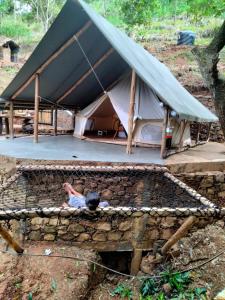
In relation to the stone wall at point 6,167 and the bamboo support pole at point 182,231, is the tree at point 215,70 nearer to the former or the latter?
the bamboo support pole at point 182,231

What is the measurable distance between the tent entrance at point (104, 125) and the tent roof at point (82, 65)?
51 centimetres

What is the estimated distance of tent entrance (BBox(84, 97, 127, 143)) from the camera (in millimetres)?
9281

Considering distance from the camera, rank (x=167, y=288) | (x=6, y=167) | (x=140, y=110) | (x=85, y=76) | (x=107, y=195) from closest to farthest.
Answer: (x=167, y=288)
(x=107, y=195)
(x=6, y=167)
(x=140, y=110)
(x=85, y=76)

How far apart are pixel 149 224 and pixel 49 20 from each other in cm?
2655

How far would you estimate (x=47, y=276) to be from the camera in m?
3.64

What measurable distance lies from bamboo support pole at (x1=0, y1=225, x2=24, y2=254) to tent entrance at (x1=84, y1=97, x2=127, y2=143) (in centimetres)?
544

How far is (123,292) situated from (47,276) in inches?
42.4

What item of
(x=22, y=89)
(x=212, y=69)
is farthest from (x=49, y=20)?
(x=212, y=69)

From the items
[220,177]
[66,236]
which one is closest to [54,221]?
[66,236]

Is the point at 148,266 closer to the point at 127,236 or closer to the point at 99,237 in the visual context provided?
the point at 127,236

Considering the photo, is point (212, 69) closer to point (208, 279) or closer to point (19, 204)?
point (208, 279)

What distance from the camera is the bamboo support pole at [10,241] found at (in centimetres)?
333

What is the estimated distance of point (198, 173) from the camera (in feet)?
19.4

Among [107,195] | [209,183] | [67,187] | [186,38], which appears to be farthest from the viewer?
[186,38]
